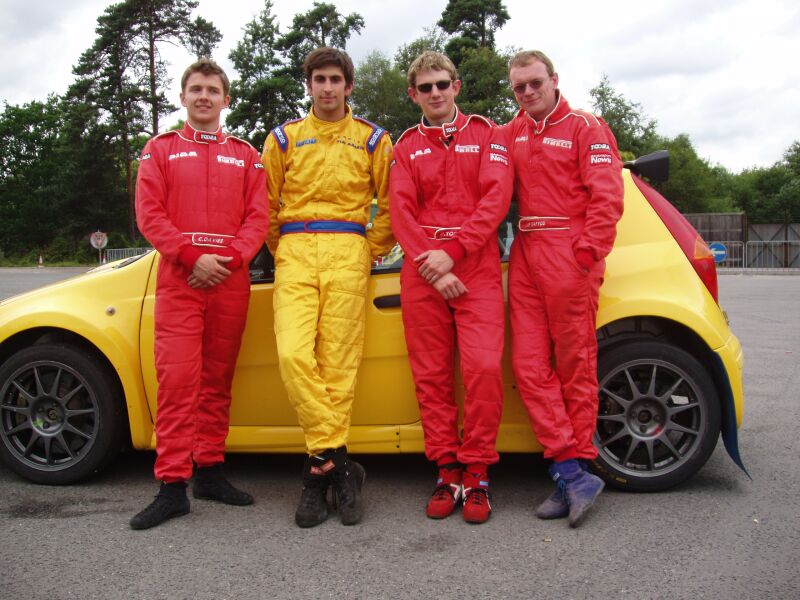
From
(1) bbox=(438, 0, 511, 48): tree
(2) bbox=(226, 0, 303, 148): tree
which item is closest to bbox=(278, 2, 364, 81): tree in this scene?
(2) bbox=(226, 0, 303, 148): tree

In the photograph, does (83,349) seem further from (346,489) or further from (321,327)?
(346,489)

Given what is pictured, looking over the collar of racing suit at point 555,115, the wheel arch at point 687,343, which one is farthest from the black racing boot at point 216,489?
the collar of racing suit at point 555,115

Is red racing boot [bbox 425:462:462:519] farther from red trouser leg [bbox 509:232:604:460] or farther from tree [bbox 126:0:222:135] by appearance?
tree [bbox 126:0:222:135]

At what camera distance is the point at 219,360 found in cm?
342

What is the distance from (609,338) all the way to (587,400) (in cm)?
40

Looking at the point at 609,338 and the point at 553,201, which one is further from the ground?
the point at 553,201

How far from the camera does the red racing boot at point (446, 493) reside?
126 inches

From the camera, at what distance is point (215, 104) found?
355cm

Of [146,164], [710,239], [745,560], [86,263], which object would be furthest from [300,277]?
[86,263]

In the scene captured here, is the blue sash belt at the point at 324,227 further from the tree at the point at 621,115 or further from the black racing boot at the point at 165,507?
the tree at the point at 621,115

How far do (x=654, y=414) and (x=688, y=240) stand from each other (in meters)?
0.89

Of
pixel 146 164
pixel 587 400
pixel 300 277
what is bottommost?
pixel 587 400

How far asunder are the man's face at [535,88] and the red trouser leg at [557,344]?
614 millimetres

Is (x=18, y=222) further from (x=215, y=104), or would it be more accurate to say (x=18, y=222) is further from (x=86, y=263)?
(x=215, y=104)
